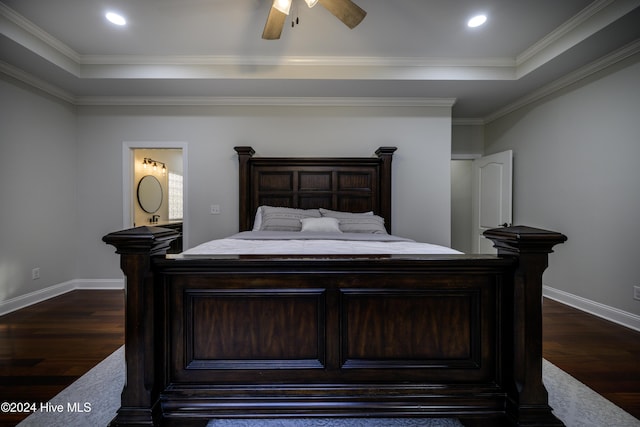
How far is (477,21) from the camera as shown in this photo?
2.71 m

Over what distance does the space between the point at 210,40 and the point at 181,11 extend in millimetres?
439

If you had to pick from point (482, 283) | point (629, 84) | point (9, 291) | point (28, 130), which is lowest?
point (9, 291)

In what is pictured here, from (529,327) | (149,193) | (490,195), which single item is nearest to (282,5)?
(529,327)

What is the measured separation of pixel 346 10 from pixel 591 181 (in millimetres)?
3112

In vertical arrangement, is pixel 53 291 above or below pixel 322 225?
below

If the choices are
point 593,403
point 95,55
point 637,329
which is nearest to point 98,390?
point 593,403

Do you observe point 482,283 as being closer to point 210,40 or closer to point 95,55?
point 210,40

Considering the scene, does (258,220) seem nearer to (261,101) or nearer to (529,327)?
(261,101)

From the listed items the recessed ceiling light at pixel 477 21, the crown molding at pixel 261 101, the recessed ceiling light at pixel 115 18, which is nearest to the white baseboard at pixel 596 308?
the crown molding at pixel 261 101

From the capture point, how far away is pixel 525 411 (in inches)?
50.0

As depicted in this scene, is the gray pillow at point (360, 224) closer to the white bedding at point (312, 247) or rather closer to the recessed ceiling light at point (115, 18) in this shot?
the white bedding at point (312, 247)

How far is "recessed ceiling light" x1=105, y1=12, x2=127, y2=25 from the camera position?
8.63 ft

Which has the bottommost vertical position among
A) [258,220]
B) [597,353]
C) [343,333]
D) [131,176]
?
[597,353]

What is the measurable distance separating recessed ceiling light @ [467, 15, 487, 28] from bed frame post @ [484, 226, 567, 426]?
2.34 m
